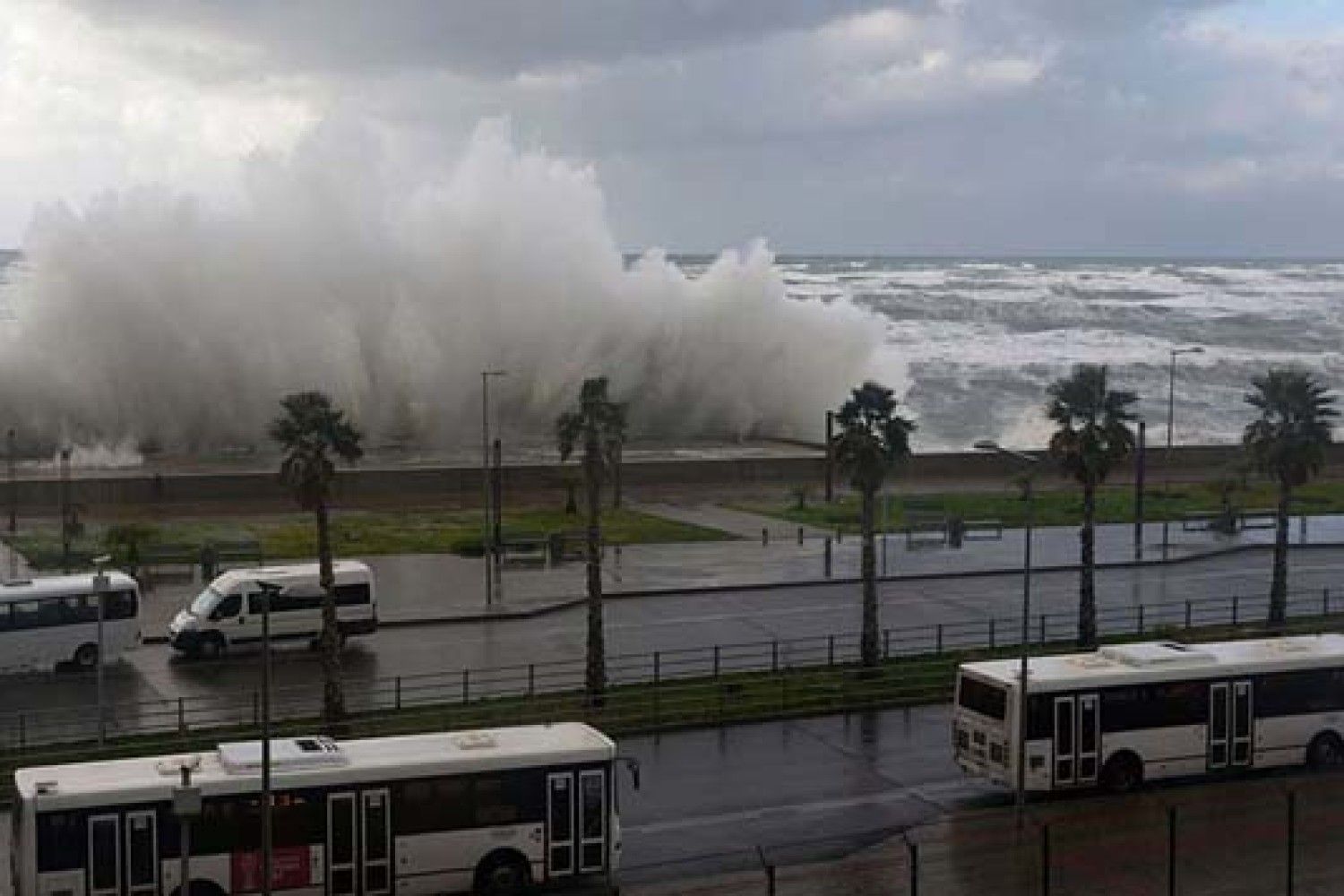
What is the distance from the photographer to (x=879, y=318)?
9706 cm

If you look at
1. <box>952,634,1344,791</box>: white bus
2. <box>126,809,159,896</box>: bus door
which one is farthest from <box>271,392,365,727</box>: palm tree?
<box>952,634,1344,791</box>: white bus

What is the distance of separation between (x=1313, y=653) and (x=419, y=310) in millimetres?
65445

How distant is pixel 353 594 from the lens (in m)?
37.1

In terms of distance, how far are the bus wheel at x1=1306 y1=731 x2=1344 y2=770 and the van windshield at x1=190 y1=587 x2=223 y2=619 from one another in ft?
72.1

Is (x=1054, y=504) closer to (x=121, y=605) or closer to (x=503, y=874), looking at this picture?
(x=121, y=605)

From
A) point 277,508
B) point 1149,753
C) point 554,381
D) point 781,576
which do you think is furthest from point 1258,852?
point 554,381

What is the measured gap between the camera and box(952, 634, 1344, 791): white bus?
24.9m

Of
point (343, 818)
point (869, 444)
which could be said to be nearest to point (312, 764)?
point (343, 818)

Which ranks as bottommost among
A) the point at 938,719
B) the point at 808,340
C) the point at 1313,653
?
the point at 938,719

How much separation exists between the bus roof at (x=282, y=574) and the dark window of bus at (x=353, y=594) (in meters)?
0.22

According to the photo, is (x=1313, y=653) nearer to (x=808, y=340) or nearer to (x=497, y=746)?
(x=497, y=746)

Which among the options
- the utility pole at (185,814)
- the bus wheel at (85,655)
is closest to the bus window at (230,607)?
the bus wheel at (85,655)

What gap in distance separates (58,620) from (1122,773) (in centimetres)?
2105

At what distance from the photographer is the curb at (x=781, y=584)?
39750 millimetres
